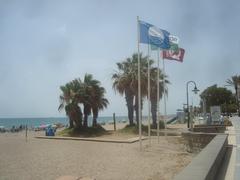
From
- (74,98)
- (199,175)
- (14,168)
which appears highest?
(74,98)

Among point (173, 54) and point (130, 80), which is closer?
point (173, 54)

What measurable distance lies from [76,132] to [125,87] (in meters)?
6.91

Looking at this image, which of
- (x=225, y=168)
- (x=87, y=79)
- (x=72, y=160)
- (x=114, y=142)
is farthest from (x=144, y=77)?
(x=225, y=168)

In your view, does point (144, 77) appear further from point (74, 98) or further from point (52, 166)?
point (52, 166)

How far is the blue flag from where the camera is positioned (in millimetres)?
Answer: 20438

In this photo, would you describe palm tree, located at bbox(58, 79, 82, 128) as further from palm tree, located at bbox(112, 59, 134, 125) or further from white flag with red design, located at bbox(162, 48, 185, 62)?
white flag with red design, located at bbox(162, 48, 185, 62)

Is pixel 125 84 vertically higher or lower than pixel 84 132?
higher

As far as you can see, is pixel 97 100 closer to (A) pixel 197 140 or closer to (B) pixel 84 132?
Result: (B) pixel 84 132

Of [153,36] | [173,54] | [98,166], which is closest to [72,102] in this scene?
[173,54]

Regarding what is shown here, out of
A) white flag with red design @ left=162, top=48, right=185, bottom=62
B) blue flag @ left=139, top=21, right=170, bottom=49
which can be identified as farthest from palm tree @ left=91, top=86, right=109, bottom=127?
blue flag @ left=139, top=21, right=170, bottom=49

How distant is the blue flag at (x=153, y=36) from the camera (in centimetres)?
2044

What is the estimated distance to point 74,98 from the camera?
39156mm

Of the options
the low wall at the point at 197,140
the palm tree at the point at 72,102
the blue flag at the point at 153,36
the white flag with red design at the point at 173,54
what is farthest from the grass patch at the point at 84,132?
the low wall at the point at 197,140

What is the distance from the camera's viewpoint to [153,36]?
21.0 metres
